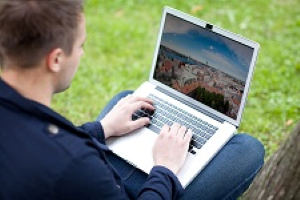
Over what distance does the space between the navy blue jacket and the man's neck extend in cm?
3

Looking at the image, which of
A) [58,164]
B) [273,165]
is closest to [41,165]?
[58,164]

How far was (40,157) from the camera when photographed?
63.1 inches

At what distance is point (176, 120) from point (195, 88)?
0.19 meters

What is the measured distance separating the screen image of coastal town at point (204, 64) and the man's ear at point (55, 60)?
0.99 meters

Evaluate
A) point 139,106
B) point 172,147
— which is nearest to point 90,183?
point 172,147

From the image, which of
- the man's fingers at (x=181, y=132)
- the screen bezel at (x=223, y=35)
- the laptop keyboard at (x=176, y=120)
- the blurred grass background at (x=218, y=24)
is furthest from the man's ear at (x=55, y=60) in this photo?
the blurred grass background at (x=218, y=24)

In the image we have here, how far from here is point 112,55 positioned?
445 centimetres

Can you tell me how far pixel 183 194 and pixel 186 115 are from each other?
20.0 inches

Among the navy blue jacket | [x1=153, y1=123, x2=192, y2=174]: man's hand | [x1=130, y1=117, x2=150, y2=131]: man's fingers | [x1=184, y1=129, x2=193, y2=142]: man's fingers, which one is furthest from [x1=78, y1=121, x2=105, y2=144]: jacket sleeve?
the navy blue jacket

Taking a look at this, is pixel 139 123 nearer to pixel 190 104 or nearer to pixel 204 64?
pixel 190 104

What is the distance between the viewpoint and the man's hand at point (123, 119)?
236cm

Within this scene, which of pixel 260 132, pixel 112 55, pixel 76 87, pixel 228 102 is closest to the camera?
pixel 228 102

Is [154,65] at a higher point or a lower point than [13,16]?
lower

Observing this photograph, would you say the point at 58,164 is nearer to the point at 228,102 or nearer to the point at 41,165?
the point at 41,165
